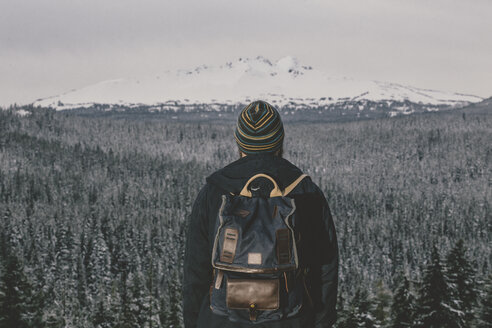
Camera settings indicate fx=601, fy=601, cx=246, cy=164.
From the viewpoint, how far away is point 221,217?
4.64 meters

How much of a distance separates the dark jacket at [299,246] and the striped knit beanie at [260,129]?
0.09 meters

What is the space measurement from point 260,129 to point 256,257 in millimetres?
1127

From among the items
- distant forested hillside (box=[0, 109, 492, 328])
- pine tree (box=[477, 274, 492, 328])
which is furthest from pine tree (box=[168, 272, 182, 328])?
pine tree (box=[477, 274, 492, 328])

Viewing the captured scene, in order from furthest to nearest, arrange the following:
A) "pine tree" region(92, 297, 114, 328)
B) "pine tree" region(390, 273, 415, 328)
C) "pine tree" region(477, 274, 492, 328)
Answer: "pine tree" region(92, 297, 114, 328), "pine tree" region(390, 273, 415, 328), "pine tree" region(477, 274, 492, 328)

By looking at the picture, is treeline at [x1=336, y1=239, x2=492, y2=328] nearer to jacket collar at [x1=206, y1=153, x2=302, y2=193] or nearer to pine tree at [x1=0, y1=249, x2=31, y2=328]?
pine tree at [x1=0, y1=249, x2=31, y2=328]

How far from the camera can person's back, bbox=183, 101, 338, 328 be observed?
4.95 meters

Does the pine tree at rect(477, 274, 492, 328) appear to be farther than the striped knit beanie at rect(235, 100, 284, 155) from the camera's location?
Yes

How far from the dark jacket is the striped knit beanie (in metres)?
0.09

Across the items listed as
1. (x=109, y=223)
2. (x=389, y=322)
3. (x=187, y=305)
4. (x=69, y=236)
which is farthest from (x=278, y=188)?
(x=109, y=223)

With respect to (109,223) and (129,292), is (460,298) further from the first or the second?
(109,223)

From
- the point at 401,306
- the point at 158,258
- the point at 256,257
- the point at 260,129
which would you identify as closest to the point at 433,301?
the point at 401,306

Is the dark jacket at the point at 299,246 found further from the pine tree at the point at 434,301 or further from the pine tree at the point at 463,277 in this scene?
the pine tree at the point at 463,277

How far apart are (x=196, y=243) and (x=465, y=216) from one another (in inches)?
6439

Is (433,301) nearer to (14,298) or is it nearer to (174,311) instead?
(174,311)
